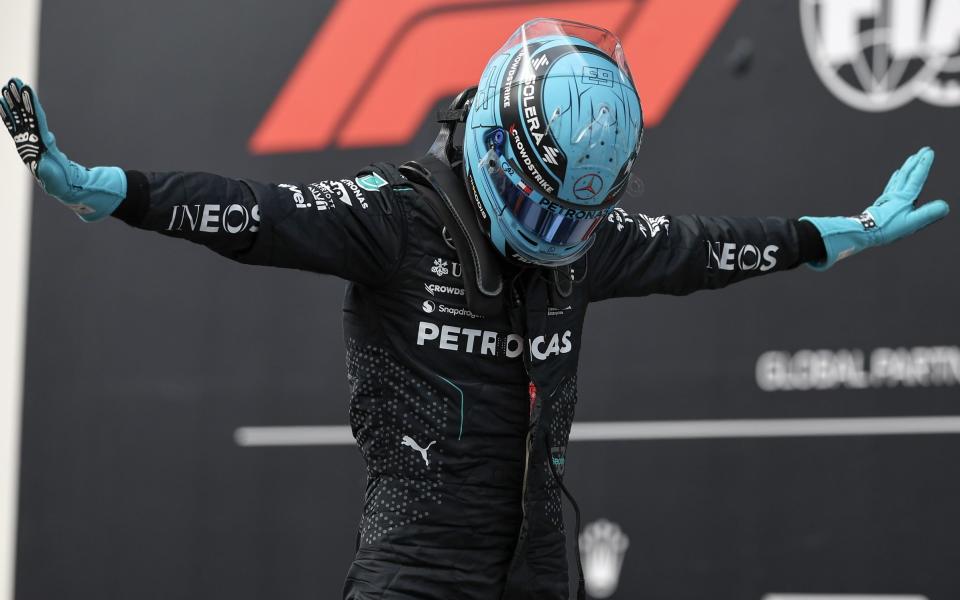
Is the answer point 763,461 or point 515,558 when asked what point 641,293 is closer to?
point 515,558

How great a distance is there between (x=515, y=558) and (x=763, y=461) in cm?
157

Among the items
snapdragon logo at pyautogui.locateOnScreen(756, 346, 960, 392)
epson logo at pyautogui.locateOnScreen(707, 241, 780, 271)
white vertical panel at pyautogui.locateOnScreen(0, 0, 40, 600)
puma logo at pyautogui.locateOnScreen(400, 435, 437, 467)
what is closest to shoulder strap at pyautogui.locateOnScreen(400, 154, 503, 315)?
puma logo at pyautogui.locateOnScreen(400, 435, 437, 467)

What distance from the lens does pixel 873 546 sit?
3.21 metres

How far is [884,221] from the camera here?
2320mm

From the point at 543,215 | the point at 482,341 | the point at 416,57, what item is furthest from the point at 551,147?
the point at 416,57

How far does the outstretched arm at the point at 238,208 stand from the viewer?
5.48 ft

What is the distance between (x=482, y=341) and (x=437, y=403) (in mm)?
122

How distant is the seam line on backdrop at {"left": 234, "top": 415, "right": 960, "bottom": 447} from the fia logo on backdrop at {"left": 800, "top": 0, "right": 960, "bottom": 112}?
83 centimetres

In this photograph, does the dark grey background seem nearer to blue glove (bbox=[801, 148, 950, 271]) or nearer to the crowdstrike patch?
blue glove (bbox=[801, 148, 950, 271])

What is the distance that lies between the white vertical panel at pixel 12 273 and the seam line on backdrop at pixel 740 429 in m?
1.10

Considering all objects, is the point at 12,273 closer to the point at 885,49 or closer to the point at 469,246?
the point at 469,246

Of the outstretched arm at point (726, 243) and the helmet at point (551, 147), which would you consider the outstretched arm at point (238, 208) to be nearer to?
the helmet at point (551, 147)

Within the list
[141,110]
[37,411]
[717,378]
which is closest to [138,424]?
[37,411]

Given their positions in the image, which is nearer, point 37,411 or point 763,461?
point 763,461
